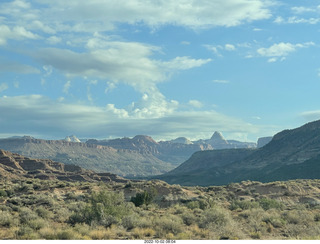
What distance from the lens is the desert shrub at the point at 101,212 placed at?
72.9ft

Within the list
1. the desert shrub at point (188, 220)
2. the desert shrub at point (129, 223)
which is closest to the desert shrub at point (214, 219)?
the desert shrub at point (188, 220)

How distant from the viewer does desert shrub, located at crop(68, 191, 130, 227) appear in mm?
22205

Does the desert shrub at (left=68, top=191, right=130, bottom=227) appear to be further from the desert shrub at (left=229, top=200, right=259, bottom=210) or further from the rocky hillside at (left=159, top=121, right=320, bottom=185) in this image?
the rocky hillside at (left=159, top=121, right=320, bottom=185)

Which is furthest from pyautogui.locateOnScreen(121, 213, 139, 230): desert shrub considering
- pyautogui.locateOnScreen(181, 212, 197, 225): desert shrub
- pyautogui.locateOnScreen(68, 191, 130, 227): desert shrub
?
pyautogui.locateOnScreen(181, 212, 197, 225): desert shrub

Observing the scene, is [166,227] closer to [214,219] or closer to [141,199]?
[214,219]

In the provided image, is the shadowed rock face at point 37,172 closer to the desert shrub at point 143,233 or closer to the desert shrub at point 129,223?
the desert shrub at point 129,223

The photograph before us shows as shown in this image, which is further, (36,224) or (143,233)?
(36,224)

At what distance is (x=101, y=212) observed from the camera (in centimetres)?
2284

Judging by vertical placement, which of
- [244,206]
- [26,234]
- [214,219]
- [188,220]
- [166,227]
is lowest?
[244,206]

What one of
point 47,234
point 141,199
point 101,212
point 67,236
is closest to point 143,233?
point 67,236

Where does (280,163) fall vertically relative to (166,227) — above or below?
below

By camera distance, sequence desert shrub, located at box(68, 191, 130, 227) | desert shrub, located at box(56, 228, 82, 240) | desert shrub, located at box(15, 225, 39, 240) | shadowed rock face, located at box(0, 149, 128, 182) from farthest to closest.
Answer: shadowed rock face, located at box(0, 149, 128, 182) → desert shrub, located at box(68, 191, 130, 227) → desert shrub, located at box(15, 225, 39, 240) → desert shrub, located at box(56, 228, 82, 240)
